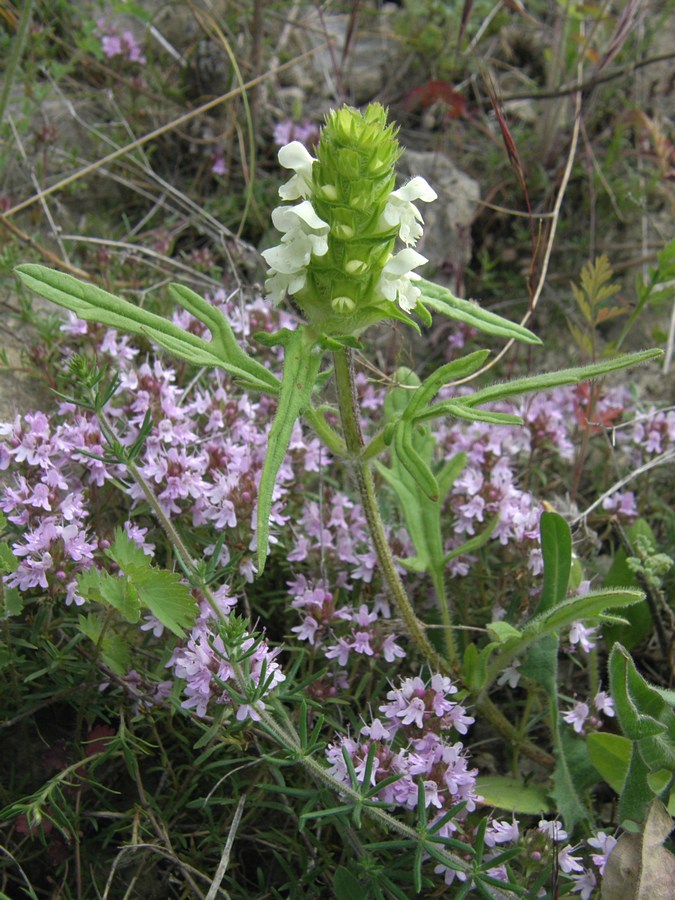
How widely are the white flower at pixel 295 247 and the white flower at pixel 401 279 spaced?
Answer: 148 mm

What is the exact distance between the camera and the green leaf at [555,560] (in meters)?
2.19

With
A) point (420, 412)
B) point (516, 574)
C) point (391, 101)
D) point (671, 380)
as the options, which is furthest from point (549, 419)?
point (391, 101)

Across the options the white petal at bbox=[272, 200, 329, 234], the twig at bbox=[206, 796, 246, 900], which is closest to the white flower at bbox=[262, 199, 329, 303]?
the white petal at bbox=[272, 200, 329, 234]

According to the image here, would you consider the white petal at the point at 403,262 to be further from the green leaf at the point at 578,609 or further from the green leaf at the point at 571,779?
the green leaf at the point at 571,779

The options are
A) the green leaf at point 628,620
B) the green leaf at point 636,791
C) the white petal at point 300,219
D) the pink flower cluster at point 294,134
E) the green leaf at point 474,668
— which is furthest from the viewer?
the pink flower cluster at point 294,134

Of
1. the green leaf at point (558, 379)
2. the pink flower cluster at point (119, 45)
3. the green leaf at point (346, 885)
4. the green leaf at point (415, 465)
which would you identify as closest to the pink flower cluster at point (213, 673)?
the green leaf at point (346, 885)

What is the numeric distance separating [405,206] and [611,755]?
144 cm

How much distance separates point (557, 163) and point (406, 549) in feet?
8.14

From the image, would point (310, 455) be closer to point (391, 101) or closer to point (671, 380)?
point (671, 380)

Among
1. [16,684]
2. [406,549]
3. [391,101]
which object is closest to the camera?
[16,684]

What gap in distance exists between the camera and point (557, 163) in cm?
415

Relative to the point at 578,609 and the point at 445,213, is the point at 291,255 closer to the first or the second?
the point at 578,609

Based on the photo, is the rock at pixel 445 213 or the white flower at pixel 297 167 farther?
the rock at pixel 445 213

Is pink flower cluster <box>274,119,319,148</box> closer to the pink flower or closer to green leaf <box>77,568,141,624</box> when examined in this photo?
green leaf <box>77,568,141,624</box>
